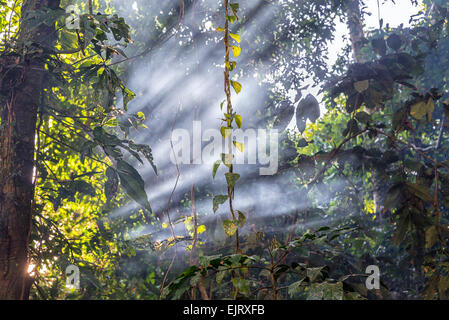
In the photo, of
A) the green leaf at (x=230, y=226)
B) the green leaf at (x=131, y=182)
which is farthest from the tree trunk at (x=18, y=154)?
the green leaf at (x=230, y=226)

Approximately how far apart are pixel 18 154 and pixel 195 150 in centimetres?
79

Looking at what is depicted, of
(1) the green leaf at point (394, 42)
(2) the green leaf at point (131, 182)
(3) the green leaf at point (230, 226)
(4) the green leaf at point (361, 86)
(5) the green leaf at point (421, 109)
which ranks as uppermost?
(1) the green leaf at point (394, 42)

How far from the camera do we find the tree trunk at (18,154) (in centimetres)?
93

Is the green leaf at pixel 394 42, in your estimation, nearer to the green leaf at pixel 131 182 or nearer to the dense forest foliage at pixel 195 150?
the dense forest foliage at pixel 195 150

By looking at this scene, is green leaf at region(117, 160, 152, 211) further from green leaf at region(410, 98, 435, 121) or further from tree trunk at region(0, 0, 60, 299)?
green leaf at region(410, 98, 435, 121)

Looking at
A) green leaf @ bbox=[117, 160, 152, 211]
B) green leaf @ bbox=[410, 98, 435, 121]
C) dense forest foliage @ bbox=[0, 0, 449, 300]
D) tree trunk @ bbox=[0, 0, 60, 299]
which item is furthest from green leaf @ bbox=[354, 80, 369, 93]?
tree trunk @ bbox=[0, 0, 60, 299]

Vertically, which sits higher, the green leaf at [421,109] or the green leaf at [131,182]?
the green leaf at [421,109]

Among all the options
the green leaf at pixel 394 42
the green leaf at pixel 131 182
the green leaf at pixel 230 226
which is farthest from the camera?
the green leaf at pixel 394 42

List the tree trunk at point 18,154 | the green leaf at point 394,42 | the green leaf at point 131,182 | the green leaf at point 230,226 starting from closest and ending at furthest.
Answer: the green leaf at point 230,226
the tree trunk at point 18,154
the green leaf at point 131,182
the green leaf at point 394,42

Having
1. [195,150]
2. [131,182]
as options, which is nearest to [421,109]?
[131,182]

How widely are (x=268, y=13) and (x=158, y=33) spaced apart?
54 cm

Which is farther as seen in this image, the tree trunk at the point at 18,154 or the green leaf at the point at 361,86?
the green leaf at the point at 361,86

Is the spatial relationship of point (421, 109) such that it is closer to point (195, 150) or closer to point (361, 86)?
point (361, 86)

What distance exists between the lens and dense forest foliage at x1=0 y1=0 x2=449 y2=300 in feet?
3.17
